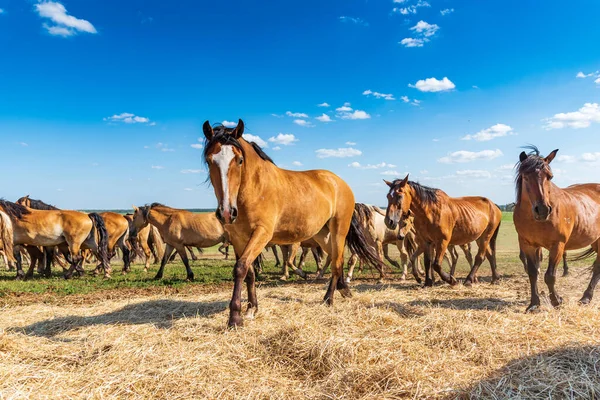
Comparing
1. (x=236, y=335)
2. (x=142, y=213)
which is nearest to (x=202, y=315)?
(x=236, y=335)

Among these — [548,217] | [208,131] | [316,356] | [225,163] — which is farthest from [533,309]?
[208,131]

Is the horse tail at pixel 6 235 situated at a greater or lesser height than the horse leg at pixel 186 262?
greater

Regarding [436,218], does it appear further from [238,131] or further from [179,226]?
[179,226]

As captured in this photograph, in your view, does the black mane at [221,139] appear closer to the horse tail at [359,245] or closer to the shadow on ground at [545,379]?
the shadow on ground at [545,379]

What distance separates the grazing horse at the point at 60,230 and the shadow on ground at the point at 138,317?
267 inches

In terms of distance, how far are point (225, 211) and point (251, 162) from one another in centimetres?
103

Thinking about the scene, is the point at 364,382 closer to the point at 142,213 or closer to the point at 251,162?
the point at 251,162

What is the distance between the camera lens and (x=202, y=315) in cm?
569

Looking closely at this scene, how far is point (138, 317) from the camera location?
5680 mm

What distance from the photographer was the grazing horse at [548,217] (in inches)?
214

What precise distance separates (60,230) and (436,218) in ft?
37.5

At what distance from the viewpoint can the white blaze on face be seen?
4.30 metres

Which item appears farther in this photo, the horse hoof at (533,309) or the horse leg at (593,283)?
the horse leg at (593,283)

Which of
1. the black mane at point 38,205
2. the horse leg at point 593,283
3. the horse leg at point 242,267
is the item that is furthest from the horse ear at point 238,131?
the black mane at point 38,205
